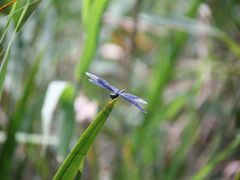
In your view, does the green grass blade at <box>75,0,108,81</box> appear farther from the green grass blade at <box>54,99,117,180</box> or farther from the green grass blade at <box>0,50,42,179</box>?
the green grass blade at <box>54,99,117,180</box>

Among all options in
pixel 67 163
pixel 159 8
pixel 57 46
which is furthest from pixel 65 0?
pixel 67 163

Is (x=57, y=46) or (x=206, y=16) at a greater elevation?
(x=206, y=16)

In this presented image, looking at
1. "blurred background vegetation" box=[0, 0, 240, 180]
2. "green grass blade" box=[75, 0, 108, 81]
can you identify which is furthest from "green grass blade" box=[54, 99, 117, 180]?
"green grass blade" box=[75, 0, 108, 81]

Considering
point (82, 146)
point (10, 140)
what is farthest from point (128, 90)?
point (82, 146)

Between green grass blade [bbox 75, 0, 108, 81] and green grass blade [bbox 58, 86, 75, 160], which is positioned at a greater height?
green grass blade [bbox 75, 0, 108, 81]

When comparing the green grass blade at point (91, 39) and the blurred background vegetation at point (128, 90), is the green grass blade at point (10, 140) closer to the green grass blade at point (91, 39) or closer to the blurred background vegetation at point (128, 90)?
the blurred background vegetation at point (128, 90)

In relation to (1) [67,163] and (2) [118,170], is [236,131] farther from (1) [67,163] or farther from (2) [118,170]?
(1) [67,163]

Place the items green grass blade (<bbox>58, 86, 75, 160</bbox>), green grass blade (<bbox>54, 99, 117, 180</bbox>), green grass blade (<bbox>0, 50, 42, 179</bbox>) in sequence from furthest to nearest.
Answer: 1. green grass blade (<bbox>0, 50, 42, 179</bbox>)
2. green grass blade (<bbox>58, 86, 75, 160</bbox>)
3. green grass blade (<bbox>54, 99, 117, 180</bbox>)
